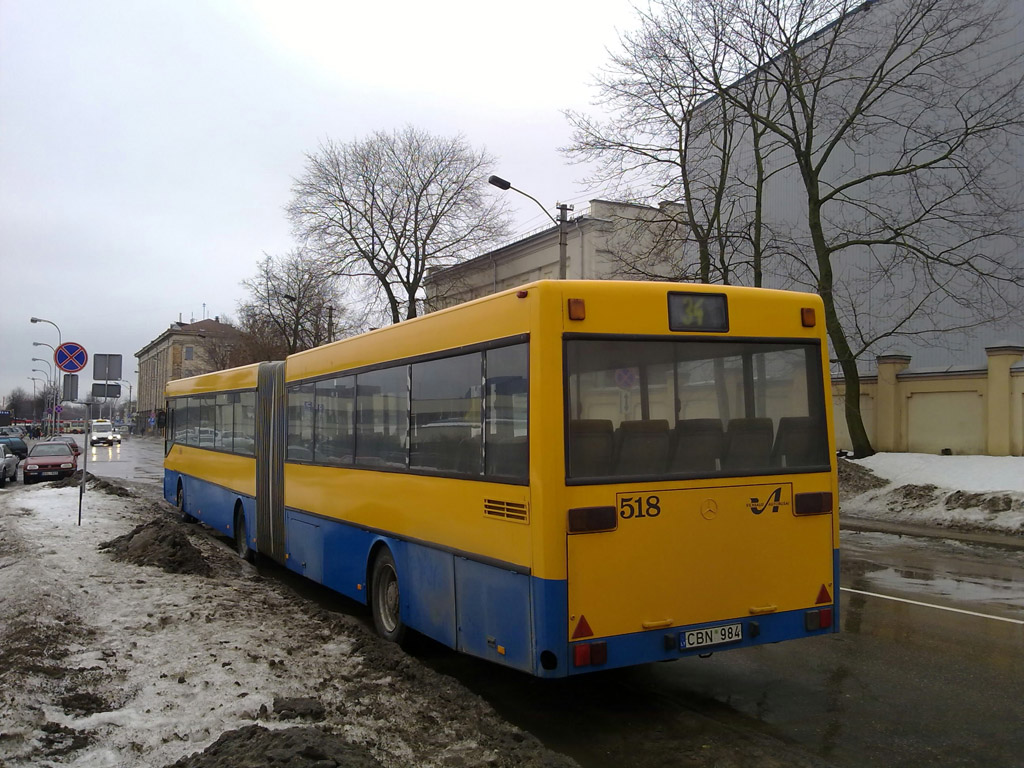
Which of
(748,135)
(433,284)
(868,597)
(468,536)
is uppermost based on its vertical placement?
(748,135)

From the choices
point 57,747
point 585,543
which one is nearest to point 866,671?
point 585,543

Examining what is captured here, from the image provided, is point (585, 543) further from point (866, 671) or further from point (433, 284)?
point (433, 284)

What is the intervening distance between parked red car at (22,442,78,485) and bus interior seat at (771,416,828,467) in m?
30.1

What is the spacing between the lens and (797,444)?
6.01 meters

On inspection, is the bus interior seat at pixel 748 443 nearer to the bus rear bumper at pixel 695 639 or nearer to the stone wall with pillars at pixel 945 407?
the bus rear bumper at pixel 695 639

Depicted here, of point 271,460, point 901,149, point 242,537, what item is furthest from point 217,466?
point 901,149

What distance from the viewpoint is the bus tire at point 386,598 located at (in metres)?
7.38

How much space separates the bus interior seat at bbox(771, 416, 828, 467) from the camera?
5.93 m

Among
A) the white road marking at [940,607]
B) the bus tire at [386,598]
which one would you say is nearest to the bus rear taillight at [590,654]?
the bus tire at [386,598]

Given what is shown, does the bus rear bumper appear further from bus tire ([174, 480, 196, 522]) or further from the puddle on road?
bus tire ([174, 480, 196, 522])

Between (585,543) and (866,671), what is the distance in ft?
10.0

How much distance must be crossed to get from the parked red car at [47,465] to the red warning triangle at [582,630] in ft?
98.1

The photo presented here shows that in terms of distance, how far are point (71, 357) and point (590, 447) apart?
14.6 meters

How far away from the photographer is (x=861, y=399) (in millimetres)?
25016
